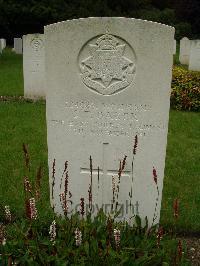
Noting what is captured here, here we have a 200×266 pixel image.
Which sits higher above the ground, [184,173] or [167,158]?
[167,158]

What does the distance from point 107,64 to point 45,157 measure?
10.6 feet

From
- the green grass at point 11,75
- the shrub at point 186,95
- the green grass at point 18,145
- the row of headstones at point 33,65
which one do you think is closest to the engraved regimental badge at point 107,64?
the green grass at point 18,145

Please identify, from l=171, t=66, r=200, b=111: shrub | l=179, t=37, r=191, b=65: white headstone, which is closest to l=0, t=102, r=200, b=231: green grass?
l=171, t=66, r=200, b=111: shrub

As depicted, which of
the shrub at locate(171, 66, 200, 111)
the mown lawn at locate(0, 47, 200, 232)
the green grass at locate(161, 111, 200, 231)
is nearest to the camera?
the green grass at locate(161, 111, 200, 231)

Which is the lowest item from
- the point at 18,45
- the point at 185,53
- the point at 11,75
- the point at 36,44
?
the point at 11,75

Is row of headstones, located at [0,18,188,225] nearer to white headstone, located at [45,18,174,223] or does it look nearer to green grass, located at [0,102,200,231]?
white headstone, located at [45,18,174,223]

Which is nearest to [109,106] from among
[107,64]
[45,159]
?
[107,64]

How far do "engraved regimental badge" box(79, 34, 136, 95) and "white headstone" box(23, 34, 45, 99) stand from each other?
7650 millimetres

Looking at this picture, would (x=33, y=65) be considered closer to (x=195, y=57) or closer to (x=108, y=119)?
(x=195, y=57)

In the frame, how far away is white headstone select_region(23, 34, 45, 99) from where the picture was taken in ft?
36.4

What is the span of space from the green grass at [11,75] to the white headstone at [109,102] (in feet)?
28.9

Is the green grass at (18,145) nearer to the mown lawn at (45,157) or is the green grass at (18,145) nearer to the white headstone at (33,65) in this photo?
the mown lawn at (45,157)

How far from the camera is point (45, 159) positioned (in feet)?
21.4

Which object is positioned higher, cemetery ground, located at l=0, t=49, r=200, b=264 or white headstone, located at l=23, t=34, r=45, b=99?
white headstone, located at l=23, t=34, r=45, b=99
